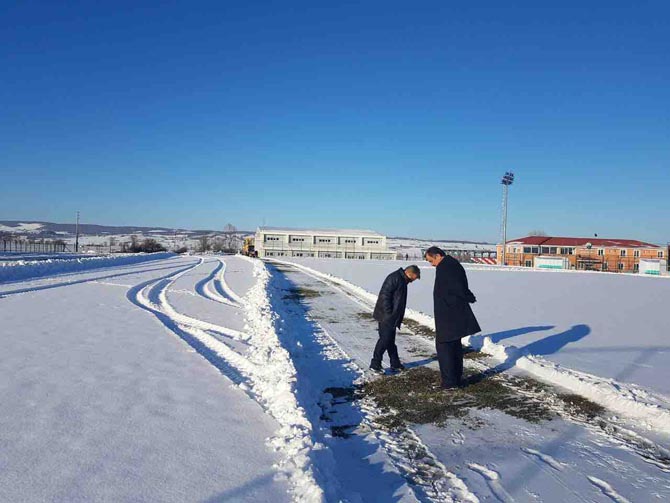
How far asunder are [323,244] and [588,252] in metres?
46.0

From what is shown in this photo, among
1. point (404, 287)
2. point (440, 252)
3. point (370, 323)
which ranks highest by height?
point (440, 252)

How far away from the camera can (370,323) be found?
11.6m

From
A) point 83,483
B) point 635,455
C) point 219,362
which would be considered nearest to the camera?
point 83,483

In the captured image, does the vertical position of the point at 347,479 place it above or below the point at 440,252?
below

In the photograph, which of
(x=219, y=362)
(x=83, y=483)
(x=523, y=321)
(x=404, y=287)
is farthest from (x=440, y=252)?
(x=523, y=321)

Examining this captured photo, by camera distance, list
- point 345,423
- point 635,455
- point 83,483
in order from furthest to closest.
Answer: point 345,423, point 635,455, point 83,483

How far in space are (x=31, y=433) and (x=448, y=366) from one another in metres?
4.68

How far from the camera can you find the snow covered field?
3598mm

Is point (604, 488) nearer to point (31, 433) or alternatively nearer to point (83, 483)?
point (83, 483)

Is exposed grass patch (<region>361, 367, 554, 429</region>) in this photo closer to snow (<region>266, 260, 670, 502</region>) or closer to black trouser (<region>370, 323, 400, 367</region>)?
snow (<region>266, 260, 670, 502</region>)

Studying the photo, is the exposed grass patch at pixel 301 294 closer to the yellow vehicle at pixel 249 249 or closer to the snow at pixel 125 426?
the snow at pixel 125 426

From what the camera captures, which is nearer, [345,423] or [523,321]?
[345,423]

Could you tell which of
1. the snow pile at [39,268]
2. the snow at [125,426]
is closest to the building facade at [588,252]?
the snow pile at [39,268]

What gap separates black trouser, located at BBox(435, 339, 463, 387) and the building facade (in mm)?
62216
